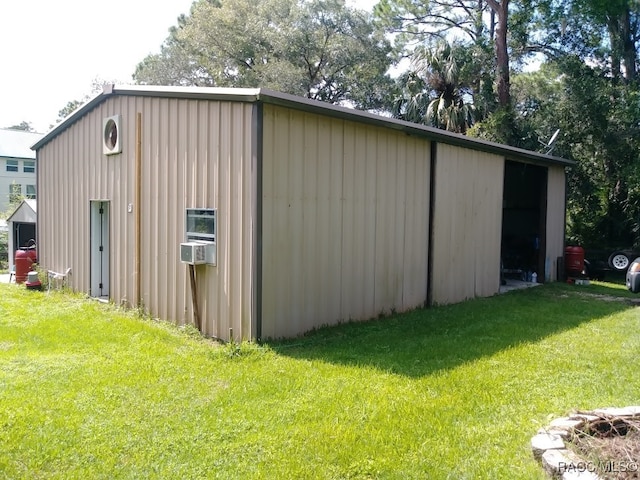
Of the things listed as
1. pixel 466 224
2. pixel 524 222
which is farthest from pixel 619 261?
pixel 466 224

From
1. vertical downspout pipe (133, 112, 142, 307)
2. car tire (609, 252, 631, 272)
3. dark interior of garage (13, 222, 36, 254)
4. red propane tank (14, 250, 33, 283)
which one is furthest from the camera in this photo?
car tire (609, 252, 631, 272)

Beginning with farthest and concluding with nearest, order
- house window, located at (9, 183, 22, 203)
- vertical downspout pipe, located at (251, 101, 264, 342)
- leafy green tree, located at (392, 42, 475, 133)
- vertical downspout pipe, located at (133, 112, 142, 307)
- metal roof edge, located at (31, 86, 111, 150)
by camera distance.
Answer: house window, located at (9, 183, 22, 203) < leafy green tree, located at (392, 42, 475, 133) < metal roof edge, located at (31, 86, 111, 150) < vertical downspout pipe, located at (133, 112, 142, 307) < vertical downspout pipe, located at (251, 101, 264, 342)

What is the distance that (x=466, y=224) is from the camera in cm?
925

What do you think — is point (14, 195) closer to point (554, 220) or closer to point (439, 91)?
point (439, 91)

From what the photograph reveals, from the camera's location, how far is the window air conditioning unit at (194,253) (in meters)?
6.20

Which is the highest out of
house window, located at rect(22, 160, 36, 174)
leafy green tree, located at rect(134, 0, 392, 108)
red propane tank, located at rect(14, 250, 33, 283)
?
leafy green tree, located at rect(134, 0, 392, 108)

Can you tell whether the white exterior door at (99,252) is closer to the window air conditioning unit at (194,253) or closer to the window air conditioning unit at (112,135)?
the window air conditioning unit at (112,135)

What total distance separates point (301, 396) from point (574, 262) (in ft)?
33.4

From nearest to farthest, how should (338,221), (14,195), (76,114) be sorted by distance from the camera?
(338,221)
(76,114)
(14,195)

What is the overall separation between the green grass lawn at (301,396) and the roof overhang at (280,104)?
2.70 m

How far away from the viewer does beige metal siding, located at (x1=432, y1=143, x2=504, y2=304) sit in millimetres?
8625

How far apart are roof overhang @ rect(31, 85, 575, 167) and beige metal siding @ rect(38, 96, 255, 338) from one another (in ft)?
0.37

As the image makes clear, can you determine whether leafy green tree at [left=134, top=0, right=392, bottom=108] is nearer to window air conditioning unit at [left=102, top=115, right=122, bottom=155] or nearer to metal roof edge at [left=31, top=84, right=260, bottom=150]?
metal roof edge at [left=31, top=84, right=260, bottom=150]

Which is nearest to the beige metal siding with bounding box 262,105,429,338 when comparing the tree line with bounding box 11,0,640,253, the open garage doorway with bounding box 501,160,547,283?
the open garage doorway with bounding box 501,160,547,283
